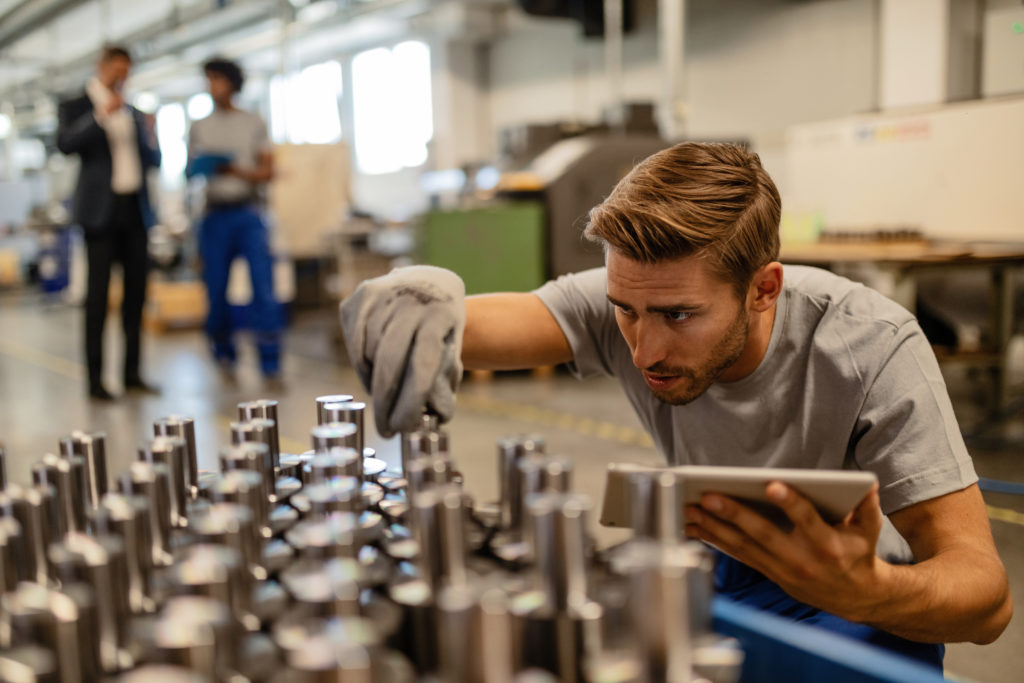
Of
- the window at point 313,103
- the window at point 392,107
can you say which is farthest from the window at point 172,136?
the window at point 392,107

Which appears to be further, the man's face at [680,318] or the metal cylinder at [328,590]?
the man's face at [680,318]

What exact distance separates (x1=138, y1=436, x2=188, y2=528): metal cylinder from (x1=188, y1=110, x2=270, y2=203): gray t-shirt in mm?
3464

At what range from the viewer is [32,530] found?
513 millimetres

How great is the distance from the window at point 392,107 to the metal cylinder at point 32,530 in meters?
9.24

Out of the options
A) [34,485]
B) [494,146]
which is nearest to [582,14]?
[494,146]

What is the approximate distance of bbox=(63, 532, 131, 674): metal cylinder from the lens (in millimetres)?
420

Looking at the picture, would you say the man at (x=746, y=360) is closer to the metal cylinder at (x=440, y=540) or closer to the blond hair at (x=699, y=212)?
the blond hair at (x=699, y=212)

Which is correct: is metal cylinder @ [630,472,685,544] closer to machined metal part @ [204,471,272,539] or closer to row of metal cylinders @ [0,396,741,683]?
row of metal cylinders @ [0,396,741,683]

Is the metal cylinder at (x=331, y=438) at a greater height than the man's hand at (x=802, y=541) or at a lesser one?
greater

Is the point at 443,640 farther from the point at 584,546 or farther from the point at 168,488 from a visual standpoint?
the point at 168,488

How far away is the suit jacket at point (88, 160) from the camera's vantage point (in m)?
3.61

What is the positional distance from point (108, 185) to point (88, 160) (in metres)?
0.14

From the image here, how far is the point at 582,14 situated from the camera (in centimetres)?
647

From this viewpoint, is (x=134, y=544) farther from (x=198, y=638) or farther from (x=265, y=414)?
(x=265, y=414)
